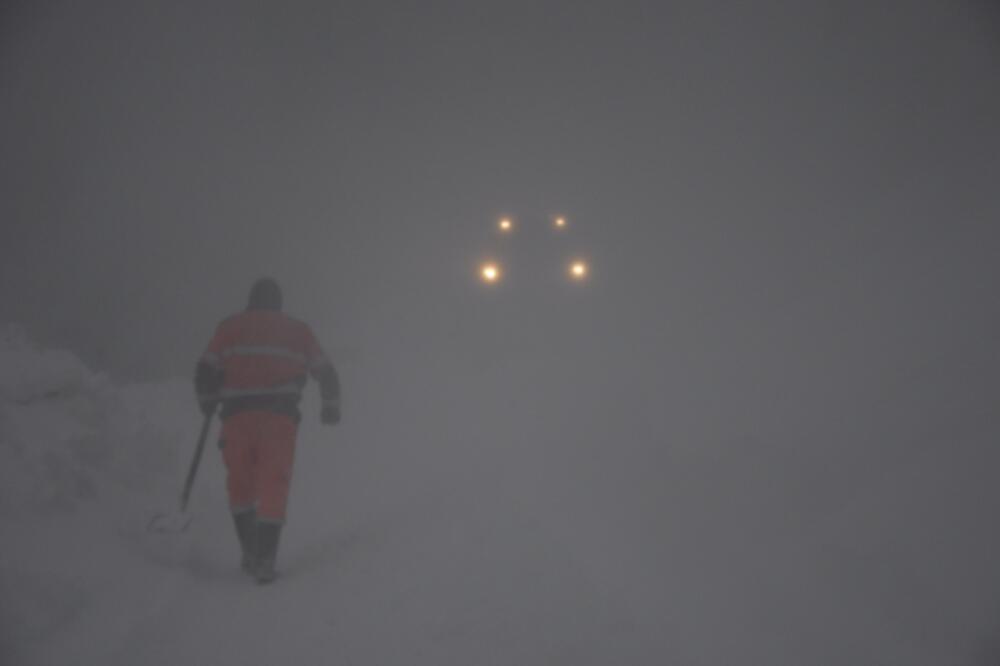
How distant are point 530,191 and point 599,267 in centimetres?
6449

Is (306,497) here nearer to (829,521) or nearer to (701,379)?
(829,521)

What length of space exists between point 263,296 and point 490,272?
11.3 metres

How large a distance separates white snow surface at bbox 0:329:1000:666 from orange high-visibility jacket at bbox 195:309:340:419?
35.2 inches

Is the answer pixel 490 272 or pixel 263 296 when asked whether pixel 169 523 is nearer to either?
pixel 263 296

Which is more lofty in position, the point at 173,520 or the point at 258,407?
the point at 258,407

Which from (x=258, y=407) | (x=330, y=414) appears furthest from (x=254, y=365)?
(x=330, y=414)

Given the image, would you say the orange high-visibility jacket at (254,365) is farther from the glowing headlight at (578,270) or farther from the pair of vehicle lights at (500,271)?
the glowing headlight at (578,270)

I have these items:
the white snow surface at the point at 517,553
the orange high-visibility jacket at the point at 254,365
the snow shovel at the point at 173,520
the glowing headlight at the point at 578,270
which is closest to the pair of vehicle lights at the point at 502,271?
the glowing headlight at the point at 578,270

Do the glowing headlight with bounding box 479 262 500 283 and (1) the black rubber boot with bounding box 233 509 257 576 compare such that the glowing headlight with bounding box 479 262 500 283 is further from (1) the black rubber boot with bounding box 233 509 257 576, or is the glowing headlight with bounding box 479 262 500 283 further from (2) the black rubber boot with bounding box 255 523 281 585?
(2) the black rubber boot with bounding box 255 523 281 585

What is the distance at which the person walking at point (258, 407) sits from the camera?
7.66ft

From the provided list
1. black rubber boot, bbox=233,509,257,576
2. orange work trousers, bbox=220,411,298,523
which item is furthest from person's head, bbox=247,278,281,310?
black rubber boot, bbox=233,509,257,576

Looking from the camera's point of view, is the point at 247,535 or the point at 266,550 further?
the point at 247,535

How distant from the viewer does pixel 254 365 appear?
8.58 ft

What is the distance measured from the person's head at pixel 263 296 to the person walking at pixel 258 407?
192 mm
